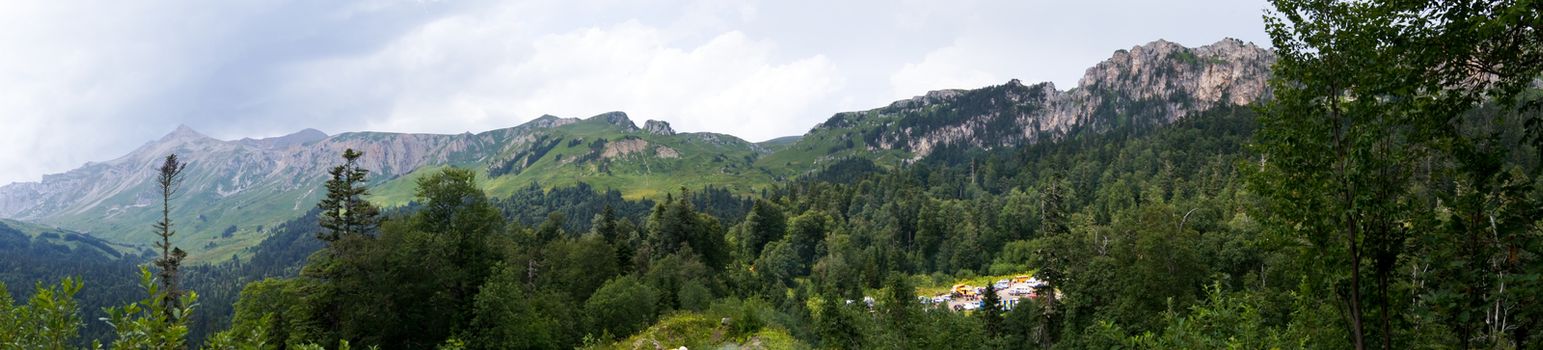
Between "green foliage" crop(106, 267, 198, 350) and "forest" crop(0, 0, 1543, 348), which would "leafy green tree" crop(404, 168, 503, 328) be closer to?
"forest" crop(0, 0, 1543, 348)

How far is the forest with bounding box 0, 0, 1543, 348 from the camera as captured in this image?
24.5 feet

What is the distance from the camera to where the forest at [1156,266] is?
7473 millimetres

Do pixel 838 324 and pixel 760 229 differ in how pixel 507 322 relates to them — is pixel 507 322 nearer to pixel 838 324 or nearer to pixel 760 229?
pixel 838 324

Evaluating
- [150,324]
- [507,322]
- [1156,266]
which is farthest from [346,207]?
[1156,266]

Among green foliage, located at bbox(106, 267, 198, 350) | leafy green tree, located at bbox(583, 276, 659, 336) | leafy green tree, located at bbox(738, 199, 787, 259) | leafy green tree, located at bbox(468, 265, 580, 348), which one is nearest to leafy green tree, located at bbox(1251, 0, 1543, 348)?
green foliage, located at bbox(106, 267, 198, 350)

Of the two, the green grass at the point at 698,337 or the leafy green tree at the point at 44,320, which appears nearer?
the leafy green tree at the point at 44,320

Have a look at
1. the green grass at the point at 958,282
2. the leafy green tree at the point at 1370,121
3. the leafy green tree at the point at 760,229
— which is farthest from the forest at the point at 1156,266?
the leafy green tree at the point at 760,229

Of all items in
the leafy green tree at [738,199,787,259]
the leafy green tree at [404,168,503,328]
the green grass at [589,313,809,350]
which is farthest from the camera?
the leafy green tree at [738,199,787,259]

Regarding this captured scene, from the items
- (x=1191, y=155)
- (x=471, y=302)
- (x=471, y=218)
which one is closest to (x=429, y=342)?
(x=471, y=302)

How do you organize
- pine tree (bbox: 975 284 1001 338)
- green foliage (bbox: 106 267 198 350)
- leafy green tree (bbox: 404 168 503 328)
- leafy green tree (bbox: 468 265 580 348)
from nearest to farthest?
green foliage (bbox: 106 267 198 350) < leafy green tree (bbox: 468 265 580 348) < leafy green tree (bbox: 404 168 503 328) < pine tree (bbox: 975 284 1001 338)

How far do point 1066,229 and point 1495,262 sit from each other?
85.4 metres

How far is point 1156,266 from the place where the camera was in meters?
39.1

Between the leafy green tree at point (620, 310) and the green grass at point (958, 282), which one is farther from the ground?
the leafy green tree at point (620, 310)

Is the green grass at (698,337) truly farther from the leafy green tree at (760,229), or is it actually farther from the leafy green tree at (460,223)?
the leafy green tree at (760,229)
